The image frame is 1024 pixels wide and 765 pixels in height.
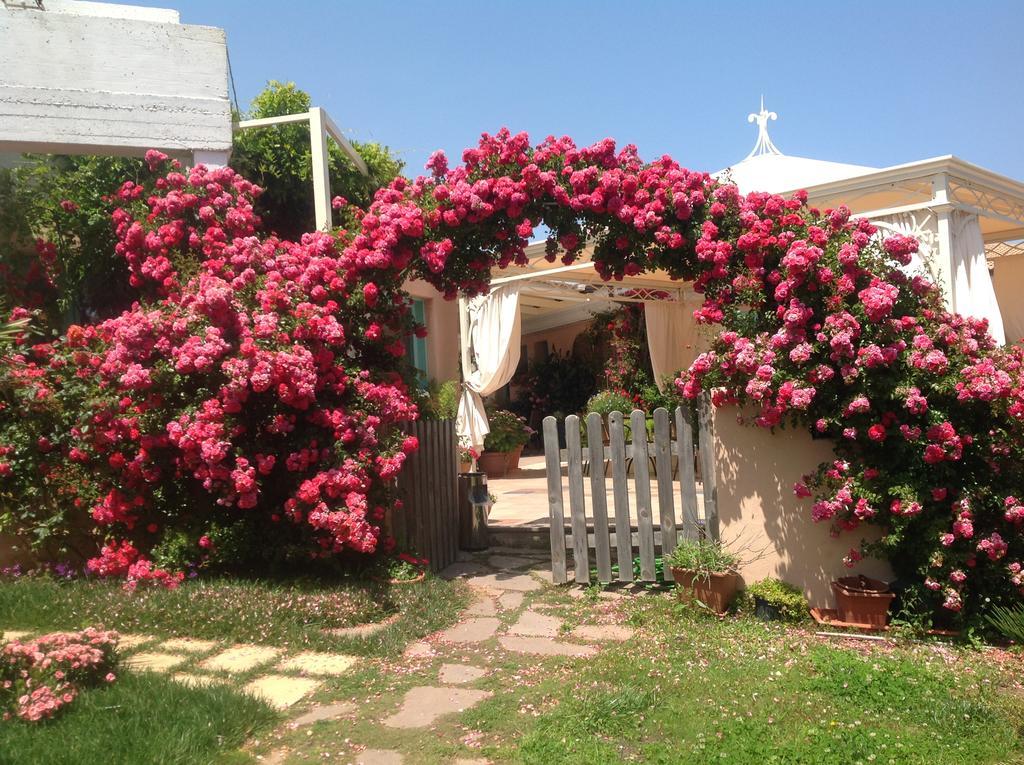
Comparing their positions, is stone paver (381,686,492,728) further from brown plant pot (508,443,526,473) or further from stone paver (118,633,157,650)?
brown plant pot (508,443,526,473)

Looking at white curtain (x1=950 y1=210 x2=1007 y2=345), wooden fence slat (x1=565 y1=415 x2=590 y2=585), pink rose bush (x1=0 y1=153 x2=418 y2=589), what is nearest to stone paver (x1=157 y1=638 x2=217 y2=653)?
pink rose bush (x1=0 y1=153 x2=418 y2=589)

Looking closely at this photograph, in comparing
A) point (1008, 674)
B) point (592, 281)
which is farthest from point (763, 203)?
point (592, 281)

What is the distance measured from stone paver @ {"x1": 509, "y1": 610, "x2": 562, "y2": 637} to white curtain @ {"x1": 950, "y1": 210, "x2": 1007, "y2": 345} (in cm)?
548

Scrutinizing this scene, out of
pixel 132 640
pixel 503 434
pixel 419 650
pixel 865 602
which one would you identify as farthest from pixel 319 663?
pixel 503 434

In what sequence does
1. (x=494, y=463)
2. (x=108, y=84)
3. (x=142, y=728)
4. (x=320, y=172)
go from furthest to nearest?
1. (x=494, y=463)
2. (x=320, y=172)
3. (x=108, y=84)
4. (x=142, y=728)

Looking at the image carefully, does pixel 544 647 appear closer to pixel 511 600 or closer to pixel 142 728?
pixel 511 600

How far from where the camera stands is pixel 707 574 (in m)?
5.28

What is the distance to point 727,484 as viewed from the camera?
5.59 metres

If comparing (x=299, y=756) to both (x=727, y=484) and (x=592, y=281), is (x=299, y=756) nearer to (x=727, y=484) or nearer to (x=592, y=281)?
(x=727, y=484)

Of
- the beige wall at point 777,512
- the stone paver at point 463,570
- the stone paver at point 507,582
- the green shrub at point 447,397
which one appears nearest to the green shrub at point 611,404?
the green shrub at point 447,397

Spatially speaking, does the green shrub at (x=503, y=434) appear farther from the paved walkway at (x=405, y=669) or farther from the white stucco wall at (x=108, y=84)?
the white stucco wall at (x=108, y=84)

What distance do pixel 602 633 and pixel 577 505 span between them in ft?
3.93

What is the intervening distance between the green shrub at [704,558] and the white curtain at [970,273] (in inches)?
170

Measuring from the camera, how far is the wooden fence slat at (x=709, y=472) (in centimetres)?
564
